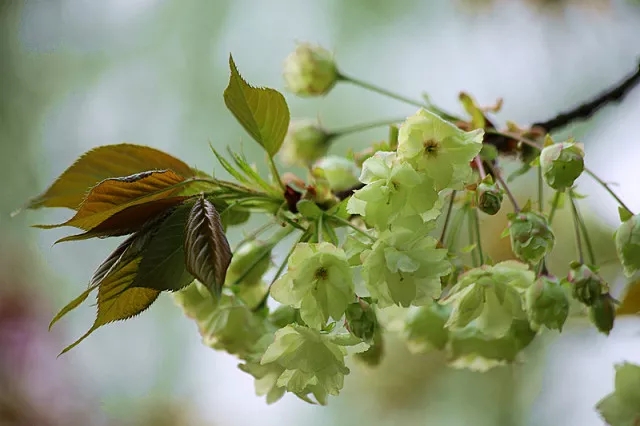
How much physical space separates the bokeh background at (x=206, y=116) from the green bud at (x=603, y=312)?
108 centimetres

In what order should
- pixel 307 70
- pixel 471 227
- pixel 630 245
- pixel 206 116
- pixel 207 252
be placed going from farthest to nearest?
pixel 206 116
pixel 307 70
pixel 471 227
pixel 630 245
pixel 207 252

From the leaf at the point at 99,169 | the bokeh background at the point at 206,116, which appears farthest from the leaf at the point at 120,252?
the bokeh background at the point at 206,116

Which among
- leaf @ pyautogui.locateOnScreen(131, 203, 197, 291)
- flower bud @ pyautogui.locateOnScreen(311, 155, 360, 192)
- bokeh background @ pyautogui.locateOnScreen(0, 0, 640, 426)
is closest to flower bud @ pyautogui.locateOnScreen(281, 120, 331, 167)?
flower bud @ pyautogui.locateOnScreen(311, 155, 360, 192)

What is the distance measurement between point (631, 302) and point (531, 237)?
9.8 inches

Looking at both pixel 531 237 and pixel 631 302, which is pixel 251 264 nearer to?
pixel 531 237

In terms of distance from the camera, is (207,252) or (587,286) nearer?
(207,252)

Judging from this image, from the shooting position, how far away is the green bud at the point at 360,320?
52 centimetres

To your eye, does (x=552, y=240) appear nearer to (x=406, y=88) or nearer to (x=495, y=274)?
(x=495, y=274)

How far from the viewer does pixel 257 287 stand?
68 centimetres

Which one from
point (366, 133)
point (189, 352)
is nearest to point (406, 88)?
point (366, 133)

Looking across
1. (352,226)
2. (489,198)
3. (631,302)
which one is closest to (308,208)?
(352,226)

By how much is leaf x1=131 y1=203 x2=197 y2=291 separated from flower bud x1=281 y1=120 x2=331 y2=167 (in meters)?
0.40

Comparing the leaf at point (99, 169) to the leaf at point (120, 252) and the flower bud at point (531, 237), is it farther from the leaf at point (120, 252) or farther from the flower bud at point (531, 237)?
the flower bud at point (531, 237)

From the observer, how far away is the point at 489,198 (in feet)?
1.77
